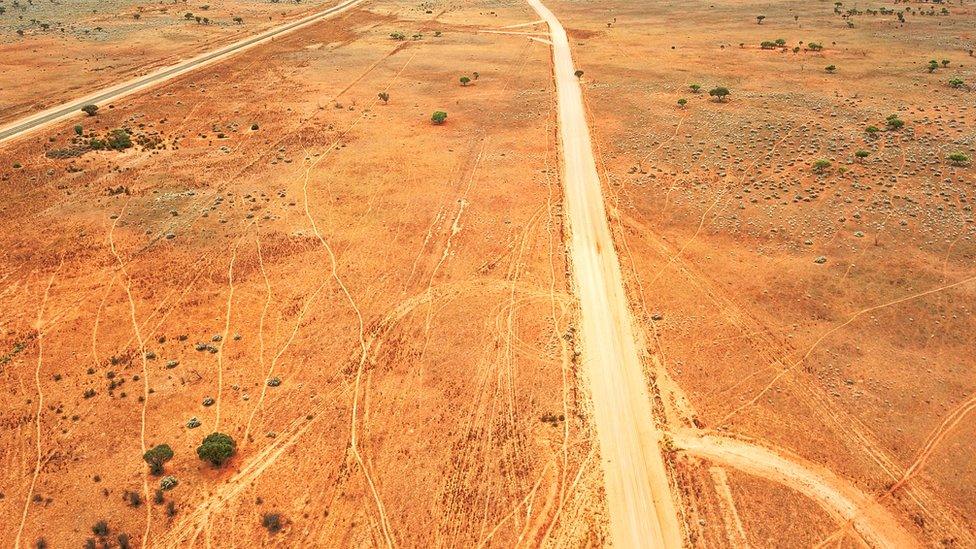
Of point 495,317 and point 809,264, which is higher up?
point 809,264

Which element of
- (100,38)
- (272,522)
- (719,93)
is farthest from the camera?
(100,38)

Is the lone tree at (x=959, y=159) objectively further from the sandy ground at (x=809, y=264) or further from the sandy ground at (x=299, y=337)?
the sandy ground at (x=299, y=337)

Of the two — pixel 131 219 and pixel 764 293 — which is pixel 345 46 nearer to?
pixel 131 219

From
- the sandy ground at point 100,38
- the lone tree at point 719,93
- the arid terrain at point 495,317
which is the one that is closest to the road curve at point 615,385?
the arid terrain at point 495,317

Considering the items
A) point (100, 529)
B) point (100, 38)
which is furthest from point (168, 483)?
point (100, 38)

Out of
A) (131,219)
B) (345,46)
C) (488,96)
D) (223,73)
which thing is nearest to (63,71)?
(223,73)

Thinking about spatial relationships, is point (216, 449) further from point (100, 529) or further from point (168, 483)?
point (100, 529)

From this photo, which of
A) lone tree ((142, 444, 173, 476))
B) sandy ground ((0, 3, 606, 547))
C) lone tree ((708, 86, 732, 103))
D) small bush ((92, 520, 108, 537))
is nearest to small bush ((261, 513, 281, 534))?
sandy ground ((0, 3, 606, 547))

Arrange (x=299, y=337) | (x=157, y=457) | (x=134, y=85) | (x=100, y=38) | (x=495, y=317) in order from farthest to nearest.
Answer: (x=100, y=38), (x=134, y=85), (x=495, y=317), (x=299, y=337), (x=157, y=457)
